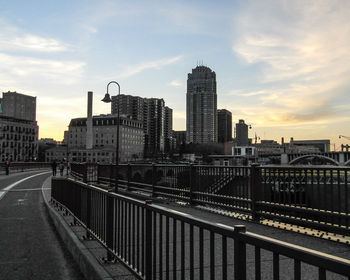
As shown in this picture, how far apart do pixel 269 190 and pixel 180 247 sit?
14.0ft

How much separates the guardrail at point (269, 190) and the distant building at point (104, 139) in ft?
512

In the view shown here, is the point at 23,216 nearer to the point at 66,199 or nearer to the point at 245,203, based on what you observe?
the point at 66,199

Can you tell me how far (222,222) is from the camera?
8.90 meters

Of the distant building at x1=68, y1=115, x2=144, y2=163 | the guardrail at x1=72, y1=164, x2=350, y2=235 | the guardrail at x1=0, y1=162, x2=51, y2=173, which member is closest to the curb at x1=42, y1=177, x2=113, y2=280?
the guardrail at x1=72, y1=164, x2=350, y2=235

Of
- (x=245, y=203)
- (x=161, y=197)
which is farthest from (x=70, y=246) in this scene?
(x=161, y=197)

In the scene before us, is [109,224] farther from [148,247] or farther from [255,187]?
[255,187]

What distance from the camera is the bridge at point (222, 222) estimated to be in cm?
240

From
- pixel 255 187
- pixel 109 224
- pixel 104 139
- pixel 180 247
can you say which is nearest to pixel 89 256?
pixel 109 224

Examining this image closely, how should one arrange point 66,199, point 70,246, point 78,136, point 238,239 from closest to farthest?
point 238,239, point 70,246, point 66,199, point 78,136

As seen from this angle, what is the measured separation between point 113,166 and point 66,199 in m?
10.1

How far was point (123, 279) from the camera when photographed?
4688 mm

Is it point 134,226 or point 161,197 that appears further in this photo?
point 161,197

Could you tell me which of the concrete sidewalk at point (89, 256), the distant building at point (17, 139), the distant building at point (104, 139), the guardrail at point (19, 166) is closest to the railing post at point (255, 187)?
the concrete sidewalk at point (89, 256)

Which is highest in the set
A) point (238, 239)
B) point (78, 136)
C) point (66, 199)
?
point (78, 136)
